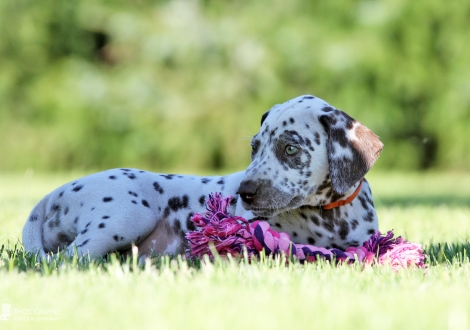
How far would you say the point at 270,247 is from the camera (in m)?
4.24

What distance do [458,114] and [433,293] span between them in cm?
1478

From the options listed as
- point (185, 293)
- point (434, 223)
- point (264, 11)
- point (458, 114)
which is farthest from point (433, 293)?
point (264, 11)

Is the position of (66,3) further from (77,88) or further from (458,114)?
(458,114)

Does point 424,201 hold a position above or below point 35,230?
below

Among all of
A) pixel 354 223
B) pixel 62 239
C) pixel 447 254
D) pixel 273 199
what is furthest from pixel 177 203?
pixel 447 254

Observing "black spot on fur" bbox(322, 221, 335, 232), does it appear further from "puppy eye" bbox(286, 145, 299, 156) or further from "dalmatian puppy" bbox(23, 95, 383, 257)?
"puppy eye" bbox(286, 145, 299, 156)

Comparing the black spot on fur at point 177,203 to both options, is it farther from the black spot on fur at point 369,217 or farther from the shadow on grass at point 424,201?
the shadow on grass at point 424,201

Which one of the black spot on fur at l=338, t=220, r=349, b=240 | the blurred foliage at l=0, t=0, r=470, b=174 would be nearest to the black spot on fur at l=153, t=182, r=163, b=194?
the black spot on fur at l=338, t=220, r=349, b=240

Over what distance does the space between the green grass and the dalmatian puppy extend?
18.6 inches

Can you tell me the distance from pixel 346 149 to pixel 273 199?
2.06 ft

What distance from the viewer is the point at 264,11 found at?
18953 millimetres

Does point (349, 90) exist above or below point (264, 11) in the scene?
below

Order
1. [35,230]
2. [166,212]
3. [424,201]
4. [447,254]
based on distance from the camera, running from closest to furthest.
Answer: [447,254] → [35,230] → [166,212] → [424,201]

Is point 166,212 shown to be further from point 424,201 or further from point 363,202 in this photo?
point 424,201
